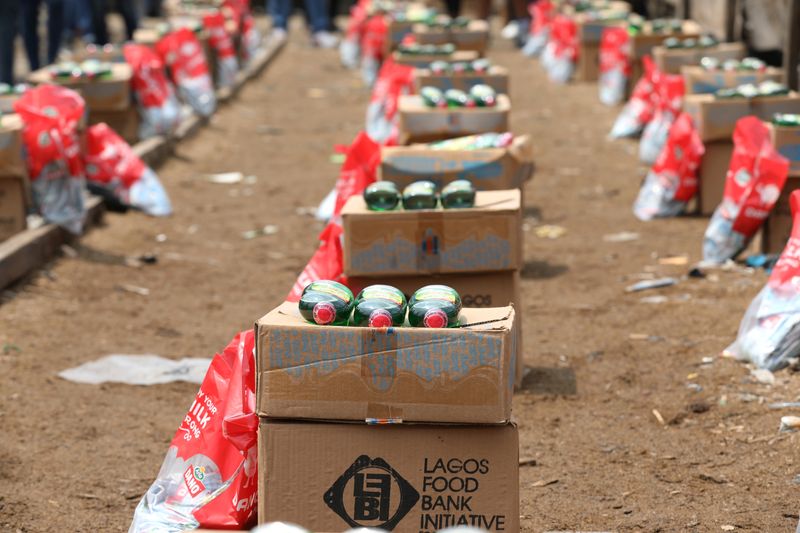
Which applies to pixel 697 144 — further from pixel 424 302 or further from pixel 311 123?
pixel 311 123

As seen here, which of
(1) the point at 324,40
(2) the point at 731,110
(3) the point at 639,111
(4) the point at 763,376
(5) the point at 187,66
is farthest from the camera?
(1) the point at 324,40

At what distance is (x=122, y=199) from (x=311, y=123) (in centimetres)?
498

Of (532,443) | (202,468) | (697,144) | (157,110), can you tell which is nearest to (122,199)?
(157,110)

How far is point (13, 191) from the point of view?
24.3ft

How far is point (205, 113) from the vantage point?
12.6 metres

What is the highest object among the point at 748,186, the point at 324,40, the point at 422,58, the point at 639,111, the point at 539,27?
the point at 422,58

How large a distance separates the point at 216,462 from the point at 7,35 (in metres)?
8.82

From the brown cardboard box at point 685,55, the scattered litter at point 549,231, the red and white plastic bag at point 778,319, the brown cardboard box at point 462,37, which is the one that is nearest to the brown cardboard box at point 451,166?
the red and white plastic bag at point 778,319

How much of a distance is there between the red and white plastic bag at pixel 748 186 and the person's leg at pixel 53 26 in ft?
29.1

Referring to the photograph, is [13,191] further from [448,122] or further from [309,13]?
[309,13]

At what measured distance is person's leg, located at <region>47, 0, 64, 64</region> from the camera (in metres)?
13.8

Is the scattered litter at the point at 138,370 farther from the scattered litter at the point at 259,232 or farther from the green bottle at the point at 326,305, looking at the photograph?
the scattered litter at the point at 259,232

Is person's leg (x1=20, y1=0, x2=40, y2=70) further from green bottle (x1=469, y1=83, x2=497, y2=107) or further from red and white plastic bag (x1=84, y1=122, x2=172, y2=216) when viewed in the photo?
green bottle (x1=469, y1=83, x2=497, y2=107)

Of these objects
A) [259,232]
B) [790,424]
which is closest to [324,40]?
[259,232]
